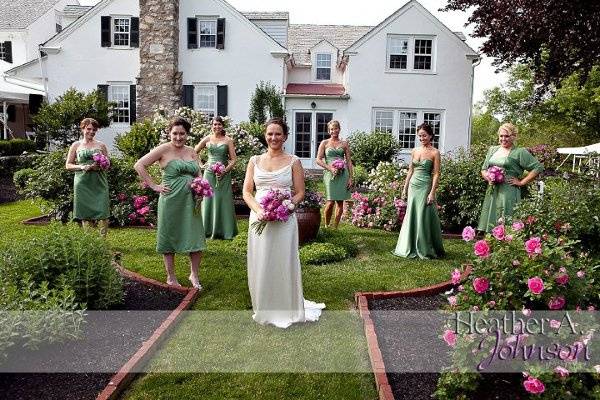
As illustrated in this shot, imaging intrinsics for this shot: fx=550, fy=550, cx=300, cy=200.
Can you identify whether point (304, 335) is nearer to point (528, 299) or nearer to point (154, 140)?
point (528, 299)

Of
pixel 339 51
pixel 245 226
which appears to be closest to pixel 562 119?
pixel 339 51

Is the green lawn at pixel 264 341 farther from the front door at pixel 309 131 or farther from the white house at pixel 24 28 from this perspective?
the white house at pixel 24 28

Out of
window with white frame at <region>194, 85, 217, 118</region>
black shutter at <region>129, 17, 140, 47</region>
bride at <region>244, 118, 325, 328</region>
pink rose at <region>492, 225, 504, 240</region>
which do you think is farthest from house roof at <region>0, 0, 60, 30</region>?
pink rose at <region>492, 225, 504, 240</region>

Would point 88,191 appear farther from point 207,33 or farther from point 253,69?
point 207,33

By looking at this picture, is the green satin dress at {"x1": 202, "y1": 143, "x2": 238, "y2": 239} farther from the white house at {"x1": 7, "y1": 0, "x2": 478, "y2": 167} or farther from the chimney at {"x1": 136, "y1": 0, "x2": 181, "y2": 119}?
the white house at {"x1": 7, "y1": 0, "x2": 478, "y2": 167}

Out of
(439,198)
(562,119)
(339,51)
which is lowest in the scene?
(439,198)

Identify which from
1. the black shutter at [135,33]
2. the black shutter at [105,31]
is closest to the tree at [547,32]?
the black shutter at [135,33]

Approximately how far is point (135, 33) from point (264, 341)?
22.3 metres

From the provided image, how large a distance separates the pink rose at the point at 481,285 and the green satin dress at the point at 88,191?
6.55m

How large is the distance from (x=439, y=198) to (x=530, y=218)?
20.8ft

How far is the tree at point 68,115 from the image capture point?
2167cm

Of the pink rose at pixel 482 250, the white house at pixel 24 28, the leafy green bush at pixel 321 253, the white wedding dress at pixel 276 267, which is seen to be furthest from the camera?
the white house at pixel 24 28

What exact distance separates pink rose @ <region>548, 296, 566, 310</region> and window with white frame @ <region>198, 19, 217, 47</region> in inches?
897

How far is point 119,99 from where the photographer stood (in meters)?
24.9
